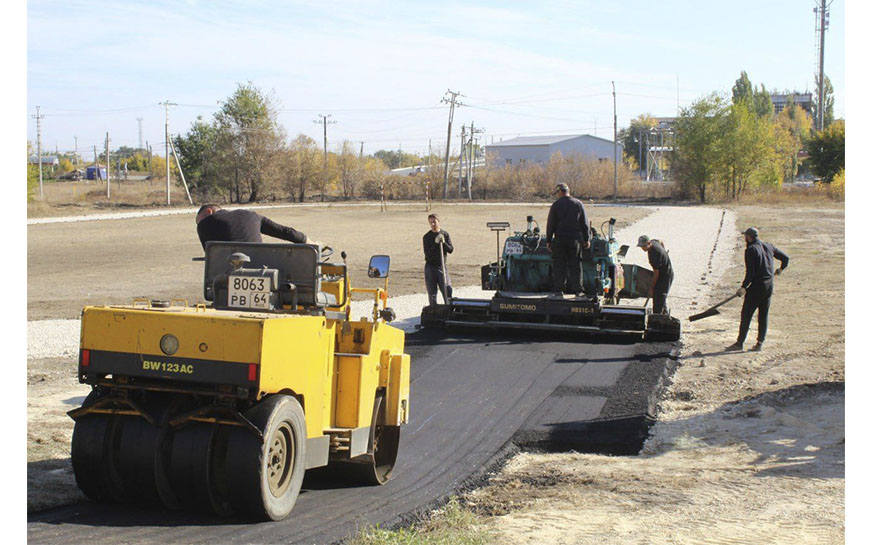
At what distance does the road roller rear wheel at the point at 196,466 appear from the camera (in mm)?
5793

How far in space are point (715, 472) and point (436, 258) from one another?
863cm

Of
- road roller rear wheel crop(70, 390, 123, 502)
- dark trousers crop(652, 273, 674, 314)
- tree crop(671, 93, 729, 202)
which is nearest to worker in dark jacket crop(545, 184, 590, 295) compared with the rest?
dark trousers crop(652, 273, 674, 314)

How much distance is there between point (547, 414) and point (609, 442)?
3.65 ft

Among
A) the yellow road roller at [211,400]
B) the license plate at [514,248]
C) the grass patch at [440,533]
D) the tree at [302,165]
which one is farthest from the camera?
the tree at [302,165]

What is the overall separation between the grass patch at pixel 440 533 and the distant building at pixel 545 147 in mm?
111725

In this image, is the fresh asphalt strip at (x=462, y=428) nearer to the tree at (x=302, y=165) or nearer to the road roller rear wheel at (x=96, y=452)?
the road roller rear wheel at (x=96, y=452)

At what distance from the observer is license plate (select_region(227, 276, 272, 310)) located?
21.3 ft

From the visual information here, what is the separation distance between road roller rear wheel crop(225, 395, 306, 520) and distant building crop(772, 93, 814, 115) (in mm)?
125064

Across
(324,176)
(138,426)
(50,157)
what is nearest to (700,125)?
(324,176)

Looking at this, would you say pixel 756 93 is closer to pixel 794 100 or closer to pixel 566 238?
pixel 794 100

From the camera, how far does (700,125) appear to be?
235 ft

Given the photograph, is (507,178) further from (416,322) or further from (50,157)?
(50,157)

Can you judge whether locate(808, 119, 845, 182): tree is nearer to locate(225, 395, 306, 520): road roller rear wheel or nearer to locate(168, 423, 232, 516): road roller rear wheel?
locate(225, 395, 306, 520): road roller rear wheel

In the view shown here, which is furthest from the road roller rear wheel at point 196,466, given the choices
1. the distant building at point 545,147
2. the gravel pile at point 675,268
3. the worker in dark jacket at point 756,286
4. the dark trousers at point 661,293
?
the distant building at point 545,147
